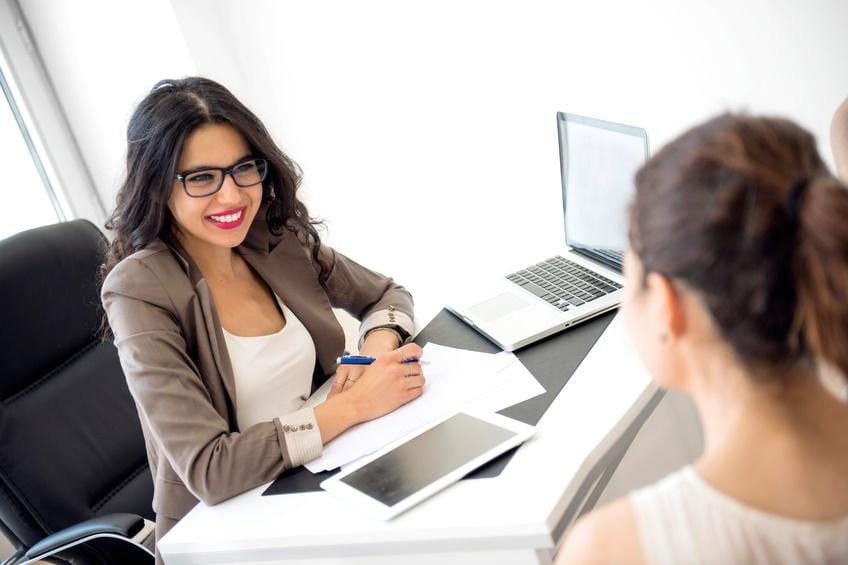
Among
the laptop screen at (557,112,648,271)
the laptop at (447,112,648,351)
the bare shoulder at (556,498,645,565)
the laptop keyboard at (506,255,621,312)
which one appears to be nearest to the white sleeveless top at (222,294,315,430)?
the laptop at (447,112,648,351)

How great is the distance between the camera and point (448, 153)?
2.34 meters

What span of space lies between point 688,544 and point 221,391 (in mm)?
1015

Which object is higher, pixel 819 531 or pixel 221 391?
pixel 819 531

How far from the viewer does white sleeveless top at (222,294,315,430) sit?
5.28 ft

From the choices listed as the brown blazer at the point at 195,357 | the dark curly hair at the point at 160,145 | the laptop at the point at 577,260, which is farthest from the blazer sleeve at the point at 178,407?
the laptop at the point at 577,260

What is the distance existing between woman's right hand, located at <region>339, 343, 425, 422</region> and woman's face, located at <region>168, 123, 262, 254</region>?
40 cm

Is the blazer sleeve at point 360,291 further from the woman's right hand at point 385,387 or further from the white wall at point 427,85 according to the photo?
the white wall at point 427,85

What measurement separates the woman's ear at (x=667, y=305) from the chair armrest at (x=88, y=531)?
1.12 m

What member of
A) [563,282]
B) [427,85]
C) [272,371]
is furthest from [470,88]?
[272,371]

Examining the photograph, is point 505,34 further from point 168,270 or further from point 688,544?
point 688,544

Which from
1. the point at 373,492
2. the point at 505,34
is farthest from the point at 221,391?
the point at 505,34

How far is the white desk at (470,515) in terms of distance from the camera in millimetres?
1081

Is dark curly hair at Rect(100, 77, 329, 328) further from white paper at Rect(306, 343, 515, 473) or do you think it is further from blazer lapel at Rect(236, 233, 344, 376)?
white paper at Rect(306, 343, 515, 473)

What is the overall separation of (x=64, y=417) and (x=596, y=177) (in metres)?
1.21
